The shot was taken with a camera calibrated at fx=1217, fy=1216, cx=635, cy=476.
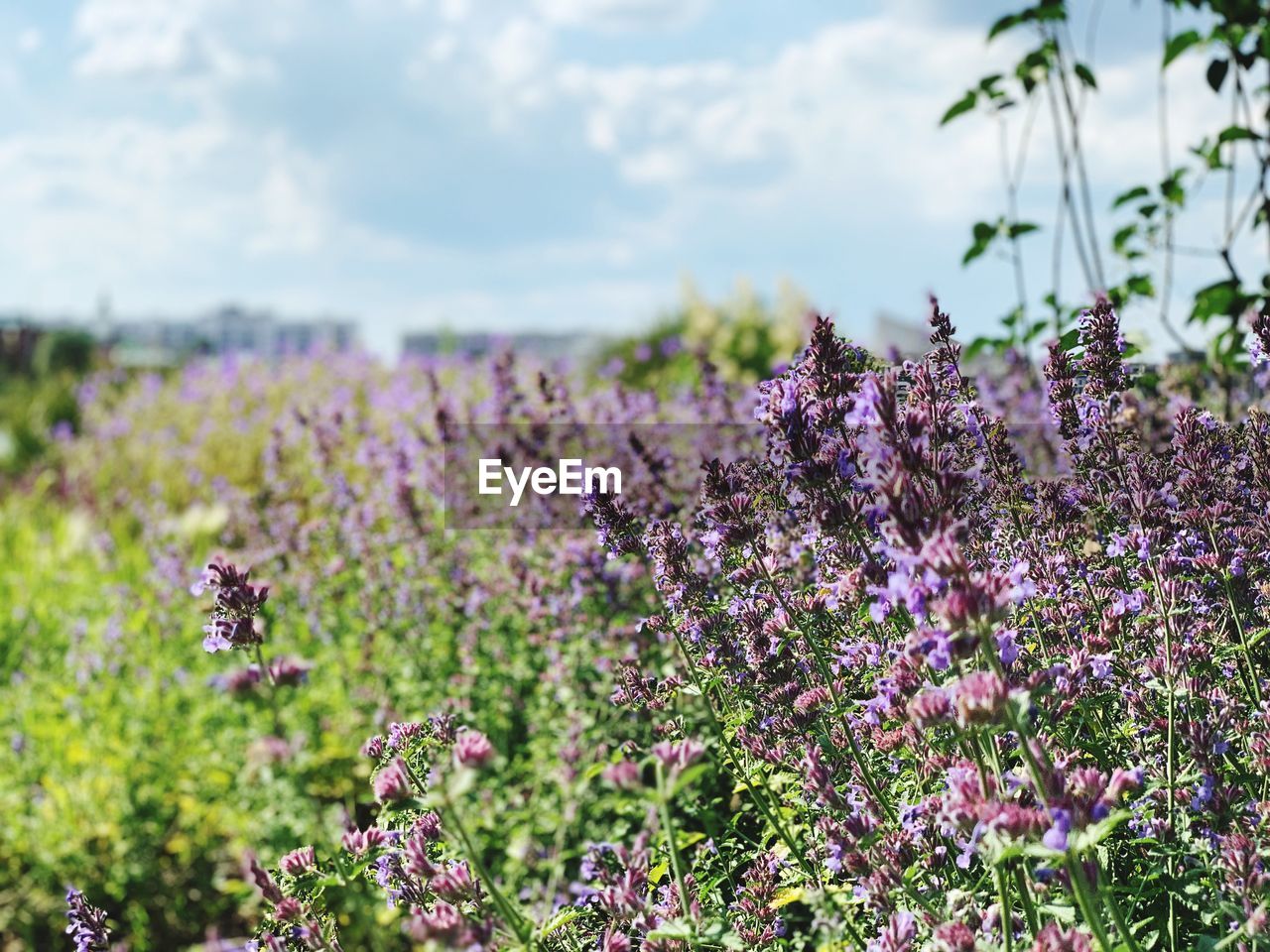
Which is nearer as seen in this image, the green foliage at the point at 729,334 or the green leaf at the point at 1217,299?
the green leaf at the point at 1217,299

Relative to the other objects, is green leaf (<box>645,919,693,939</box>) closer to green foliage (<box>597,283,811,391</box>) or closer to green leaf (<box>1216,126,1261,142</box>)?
green leaf (<box>1216,126,1261,142</box>)

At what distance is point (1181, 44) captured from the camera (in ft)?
12.9

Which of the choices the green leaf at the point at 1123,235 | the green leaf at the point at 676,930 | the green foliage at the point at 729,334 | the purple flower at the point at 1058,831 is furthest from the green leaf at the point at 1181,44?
the green foliage at the point at 729,334

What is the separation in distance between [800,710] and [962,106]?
9.59 feet

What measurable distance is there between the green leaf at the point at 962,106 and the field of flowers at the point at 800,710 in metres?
1.21

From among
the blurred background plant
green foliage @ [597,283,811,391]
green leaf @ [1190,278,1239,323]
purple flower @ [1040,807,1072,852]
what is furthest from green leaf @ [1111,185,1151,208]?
the blurred background plant

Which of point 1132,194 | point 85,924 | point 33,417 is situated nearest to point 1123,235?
point 1132,194

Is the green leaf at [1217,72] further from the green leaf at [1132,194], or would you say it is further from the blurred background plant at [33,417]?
the blurred background plant at [33,417]

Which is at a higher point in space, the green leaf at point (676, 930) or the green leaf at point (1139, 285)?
the green leaf at point (1139, 285)

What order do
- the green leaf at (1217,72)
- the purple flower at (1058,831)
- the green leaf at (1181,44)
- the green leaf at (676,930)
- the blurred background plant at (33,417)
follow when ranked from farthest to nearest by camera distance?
the blurred background plant at (33,417) → the green leaf at (1217,72) → the green leaf at (1181,44) → the green leaf at (676,930) → the purple flower at (1058,831)

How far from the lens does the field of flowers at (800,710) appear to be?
172 centimetres

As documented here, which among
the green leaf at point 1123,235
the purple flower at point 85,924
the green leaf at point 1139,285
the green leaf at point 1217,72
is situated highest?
the green leaf at point 1217,72

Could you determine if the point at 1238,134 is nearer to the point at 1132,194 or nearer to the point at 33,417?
the point at 1132,194

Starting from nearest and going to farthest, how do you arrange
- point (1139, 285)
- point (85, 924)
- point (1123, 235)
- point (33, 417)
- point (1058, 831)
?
1. point (1058, 831)
2. point (85, 924)
3. point (1139, 285)
4. point (1123, 235)
5. point (33, 417)
